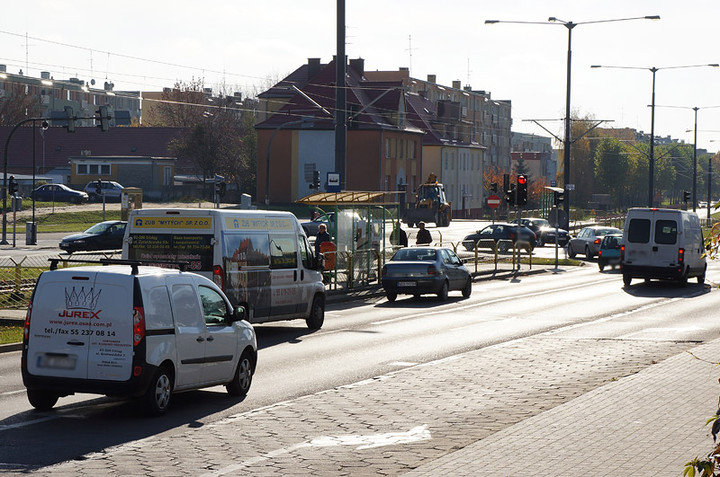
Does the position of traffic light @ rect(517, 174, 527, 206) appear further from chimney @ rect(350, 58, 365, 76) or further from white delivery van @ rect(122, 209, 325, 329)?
chimney @ rect(350, 58, 365, 76)

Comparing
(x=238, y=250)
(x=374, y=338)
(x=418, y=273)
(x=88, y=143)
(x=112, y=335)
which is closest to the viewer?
(x=112, y=335)

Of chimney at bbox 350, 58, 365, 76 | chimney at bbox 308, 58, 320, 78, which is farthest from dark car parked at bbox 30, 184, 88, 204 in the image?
chimney at bbox 350, 58, 365, 76

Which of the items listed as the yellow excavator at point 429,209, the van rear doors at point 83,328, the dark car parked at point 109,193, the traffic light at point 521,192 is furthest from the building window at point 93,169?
the van rear doors at point 83,328

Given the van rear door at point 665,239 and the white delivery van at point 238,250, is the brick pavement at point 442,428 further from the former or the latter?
the van rear door at point 665,239

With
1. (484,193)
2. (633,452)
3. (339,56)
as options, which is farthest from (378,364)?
(484,193)

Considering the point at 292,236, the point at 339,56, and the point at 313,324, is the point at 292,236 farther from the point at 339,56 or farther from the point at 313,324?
the point at 339,56

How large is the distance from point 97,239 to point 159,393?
3799 cm

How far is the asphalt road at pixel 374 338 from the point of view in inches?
461

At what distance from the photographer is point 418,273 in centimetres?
2952

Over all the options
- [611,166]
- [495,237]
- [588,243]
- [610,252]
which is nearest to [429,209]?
[495,237]

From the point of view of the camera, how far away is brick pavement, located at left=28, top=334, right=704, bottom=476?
32.7 ft

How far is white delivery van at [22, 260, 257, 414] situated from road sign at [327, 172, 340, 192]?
79.4 feet

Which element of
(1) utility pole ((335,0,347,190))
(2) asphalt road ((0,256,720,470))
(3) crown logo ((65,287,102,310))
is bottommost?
(2) asphalt road ((0,256,720,470))

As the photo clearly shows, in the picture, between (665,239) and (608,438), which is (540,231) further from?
(608,438)
